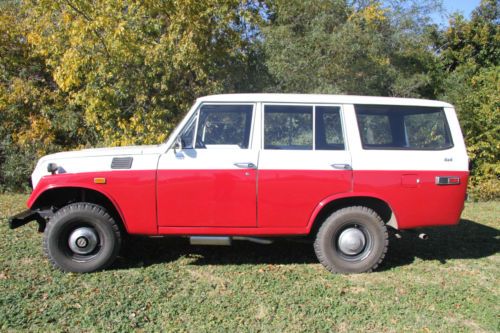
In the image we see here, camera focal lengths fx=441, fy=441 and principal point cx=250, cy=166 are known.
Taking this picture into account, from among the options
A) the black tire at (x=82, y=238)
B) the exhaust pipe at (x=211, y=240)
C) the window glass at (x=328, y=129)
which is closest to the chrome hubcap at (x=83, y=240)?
the black tire at (x=82, y=238)

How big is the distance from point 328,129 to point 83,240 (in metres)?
2.93

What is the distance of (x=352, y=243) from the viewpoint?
491 cm

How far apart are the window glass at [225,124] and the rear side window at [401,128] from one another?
128 centimetres

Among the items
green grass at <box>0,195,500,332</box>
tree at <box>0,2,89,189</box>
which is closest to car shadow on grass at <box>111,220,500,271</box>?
green grass at <box>0,195,500,332</box>

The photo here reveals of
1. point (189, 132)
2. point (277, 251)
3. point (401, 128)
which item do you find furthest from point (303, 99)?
point (277, 251)

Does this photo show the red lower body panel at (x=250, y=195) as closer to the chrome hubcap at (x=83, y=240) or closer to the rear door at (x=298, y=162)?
the rear door at (x=298, y=162)

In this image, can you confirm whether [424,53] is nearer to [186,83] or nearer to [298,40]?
[298,40]

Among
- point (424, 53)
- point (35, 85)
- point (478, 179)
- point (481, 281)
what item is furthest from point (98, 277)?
point (424, 53)

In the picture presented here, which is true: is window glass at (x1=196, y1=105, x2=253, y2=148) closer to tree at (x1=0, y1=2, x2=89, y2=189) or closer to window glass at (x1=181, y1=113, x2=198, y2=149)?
window glass at (x1=181, y1=113, x2=198, y2=149)

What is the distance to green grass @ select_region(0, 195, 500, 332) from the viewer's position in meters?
3.82

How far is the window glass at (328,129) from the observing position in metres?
4.87

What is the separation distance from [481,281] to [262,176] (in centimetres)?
268

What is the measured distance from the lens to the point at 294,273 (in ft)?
16.2

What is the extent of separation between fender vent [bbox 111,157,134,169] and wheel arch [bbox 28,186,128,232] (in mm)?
355
